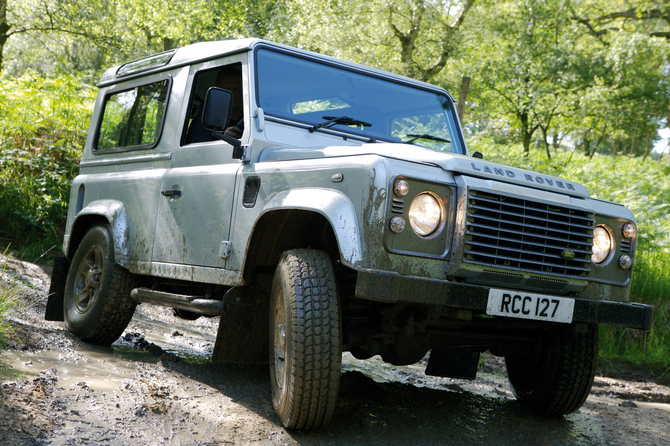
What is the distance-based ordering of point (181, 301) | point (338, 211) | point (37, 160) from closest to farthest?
1. point (338, 211)
2. point (181, 301)
3. point (37, 160)

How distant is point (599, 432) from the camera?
3.77 metres

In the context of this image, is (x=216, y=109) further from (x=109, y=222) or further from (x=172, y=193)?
(x=109, y=222)

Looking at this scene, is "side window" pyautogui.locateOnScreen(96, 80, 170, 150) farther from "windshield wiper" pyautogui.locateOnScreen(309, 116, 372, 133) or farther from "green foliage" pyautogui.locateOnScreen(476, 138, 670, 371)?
"green foliage" pyautogui.locateOnScreen(476, 138, 670, 371)

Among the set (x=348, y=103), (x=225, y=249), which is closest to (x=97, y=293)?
(x=225, y=249)

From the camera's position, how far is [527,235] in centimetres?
298

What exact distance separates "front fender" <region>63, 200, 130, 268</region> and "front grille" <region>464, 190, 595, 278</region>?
2.89 m

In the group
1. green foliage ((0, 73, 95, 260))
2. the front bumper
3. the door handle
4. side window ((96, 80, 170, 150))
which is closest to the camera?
the front bumper

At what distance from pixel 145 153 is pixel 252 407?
230cm

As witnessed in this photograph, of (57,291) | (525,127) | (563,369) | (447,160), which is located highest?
(525,127)

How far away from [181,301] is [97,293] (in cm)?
121

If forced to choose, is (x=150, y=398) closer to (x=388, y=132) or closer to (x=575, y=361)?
(x=388, y=132)

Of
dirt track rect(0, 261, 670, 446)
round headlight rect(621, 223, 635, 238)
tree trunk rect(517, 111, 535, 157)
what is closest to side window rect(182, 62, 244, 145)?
dirt track rect(0, 261, 670, 446)

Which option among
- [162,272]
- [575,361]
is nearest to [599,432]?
[575,361]

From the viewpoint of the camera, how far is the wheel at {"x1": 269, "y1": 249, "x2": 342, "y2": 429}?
9.20 ft
